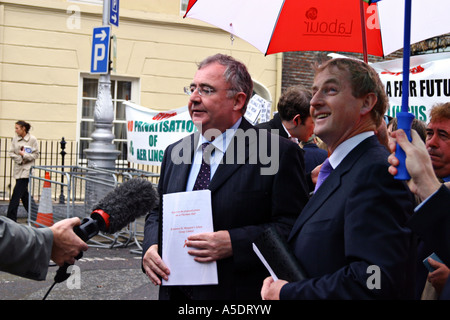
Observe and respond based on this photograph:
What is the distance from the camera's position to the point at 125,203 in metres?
2.85

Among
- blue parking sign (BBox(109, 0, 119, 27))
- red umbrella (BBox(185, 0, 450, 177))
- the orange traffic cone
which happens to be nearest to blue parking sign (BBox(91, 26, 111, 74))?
blue parking sign (BBox(109, 0, 119, 27))

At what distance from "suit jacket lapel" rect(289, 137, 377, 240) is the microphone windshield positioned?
3.16ft

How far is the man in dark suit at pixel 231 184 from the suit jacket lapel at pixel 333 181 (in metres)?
0.51

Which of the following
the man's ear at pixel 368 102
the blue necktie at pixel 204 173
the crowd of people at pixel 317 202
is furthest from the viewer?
the blue necktie at pixel 204 173

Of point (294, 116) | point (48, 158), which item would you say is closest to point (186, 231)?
point (294, 116)

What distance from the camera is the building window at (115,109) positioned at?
13.9 metres

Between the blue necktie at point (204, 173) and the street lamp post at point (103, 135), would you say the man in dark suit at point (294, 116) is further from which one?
the street lamp post at point (103, 135)

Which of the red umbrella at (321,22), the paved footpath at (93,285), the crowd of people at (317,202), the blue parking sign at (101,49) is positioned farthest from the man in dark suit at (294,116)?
the blue parking sign at (101,49)

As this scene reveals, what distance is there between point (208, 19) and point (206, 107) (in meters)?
1.22

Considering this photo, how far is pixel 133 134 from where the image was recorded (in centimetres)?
1026

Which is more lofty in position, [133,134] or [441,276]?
[133,134]
